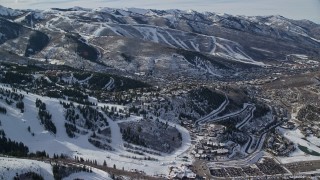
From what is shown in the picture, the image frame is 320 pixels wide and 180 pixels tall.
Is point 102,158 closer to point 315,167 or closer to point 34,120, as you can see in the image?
point 34,120

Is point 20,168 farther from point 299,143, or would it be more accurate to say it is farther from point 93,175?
point 299,143

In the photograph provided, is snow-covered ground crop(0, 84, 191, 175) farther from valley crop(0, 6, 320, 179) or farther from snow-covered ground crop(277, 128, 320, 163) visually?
snow-covered ground crop(277, 128, 320, 163)

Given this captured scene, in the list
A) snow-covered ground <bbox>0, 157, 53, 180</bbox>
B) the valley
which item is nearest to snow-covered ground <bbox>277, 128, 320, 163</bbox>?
the valley

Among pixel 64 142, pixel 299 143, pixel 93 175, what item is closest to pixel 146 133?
pixel 64 142

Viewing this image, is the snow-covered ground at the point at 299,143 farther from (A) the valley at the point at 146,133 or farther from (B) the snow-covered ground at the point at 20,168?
(B) the snow-covered ground at the point at 20,168

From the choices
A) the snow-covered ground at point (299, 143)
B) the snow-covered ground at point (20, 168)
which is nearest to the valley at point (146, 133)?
the snow-covered ground at point (20, 168)
